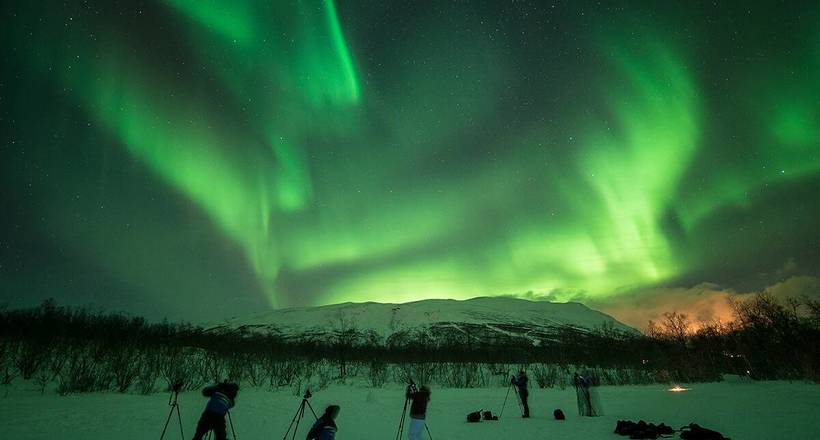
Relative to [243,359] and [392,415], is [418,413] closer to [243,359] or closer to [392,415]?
[392,415]

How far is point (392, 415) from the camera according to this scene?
19094 millimetres

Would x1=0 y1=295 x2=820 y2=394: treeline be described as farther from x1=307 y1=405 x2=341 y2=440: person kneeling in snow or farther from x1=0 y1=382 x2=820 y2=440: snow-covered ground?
x1=307 y1=405 x2=341 y2=440: person kneeling in snow

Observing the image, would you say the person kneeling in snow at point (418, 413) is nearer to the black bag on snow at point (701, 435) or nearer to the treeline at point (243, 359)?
the black bag on snow at point (701, 435)

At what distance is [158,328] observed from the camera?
51312mm

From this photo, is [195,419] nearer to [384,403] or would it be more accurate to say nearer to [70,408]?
[70,408]

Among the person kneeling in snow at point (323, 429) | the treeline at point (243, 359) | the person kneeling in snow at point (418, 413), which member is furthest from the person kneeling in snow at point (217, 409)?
the treeline at point (243, 359)

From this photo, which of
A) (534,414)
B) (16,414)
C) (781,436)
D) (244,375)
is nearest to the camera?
(781,436)

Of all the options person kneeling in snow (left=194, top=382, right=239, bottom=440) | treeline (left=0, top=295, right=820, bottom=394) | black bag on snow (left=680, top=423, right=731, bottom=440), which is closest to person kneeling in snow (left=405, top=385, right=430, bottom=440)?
person kneeling in snow (left=194, top=382, right=239, bottom=440)

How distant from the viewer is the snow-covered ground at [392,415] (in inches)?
520

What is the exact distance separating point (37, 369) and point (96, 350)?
21.6 feet

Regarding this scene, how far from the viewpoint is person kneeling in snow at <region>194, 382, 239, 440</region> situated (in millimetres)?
8461

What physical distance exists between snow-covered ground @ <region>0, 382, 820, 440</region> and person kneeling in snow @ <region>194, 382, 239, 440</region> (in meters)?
5.48

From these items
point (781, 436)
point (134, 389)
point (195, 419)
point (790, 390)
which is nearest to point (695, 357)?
point (790, 390)

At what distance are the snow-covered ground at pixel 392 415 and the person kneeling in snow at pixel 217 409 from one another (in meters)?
5.48
